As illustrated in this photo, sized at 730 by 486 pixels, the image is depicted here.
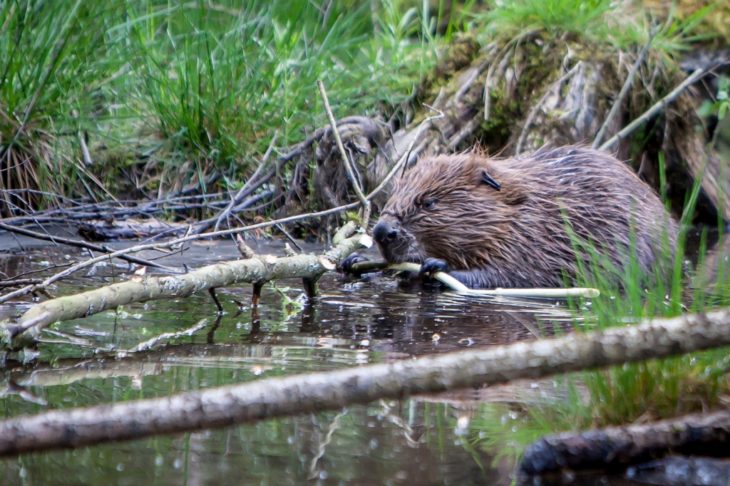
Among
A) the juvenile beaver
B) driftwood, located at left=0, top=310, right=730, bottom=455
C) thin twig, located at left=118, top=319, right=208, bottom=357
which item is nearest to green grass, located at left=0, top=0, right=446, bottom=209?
the juvenile beaver

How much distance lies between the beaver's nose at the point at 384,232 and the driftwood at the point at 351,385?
2.86 meters

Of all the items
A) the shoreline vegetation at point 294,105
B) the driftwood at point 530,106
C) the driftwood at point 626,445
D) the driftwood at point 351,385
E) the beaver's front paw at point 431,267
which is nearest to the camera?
the driftwood at point 351,385

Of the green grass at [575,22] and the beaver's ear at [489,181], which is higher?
the green grass at [575,22]

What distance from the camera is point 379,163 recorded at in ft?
19.3

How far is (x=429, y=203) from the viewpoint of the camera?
15.9 ft

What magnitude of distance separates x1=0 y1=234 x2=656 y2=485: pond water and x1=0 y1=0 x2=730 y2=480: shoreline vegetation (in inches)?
19.9

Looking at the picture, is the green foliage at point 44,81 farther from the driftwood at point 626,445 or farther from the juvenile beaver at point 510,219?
the driftwood at point 626,445

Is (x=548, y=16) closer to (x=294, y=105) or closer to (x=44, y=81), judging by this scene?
(x=294, y=105)

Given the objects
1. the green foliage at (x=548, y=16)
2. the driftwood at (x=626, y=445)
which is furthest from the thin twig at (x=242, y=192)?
the driftwood at (x=626, y=445)

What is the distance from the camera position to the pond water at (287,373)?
201 centimetres

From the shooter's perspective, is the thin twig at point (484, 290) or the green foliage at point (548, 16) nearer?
the thin twig at point (484, 290)

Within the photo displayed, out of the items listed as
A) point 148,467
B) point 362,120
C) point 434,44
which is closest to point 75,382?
point 148,467

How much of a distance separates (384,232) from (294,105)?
1700mm

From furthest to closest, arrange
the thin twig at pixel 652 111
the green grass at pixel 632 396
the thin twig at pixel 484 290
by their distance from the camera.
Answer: the thin twig at pixel 652 111
the thin twig at pixel 484 290
the green grass at pixel 632 396
